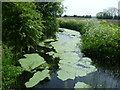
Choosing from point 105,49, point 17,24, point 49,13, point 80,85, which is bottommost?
point 80,85

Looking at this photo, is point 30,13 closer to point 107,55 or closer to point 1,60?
point 1,60

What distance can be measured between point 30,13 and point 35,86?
→ 1792mm

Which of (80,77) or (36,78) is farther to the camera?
(80,77)

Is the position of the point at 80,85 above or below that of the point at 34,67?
below

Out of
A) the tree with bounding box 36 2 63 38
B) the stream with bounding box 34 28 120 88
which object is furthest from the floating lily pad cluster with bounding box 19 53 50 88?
the tree with bounding box 36 2 63 38

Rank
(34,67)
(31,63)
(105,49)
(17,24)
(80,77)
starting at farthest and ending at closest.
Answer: (105,49), (17,24), (31,63), (34,67), (80,77)

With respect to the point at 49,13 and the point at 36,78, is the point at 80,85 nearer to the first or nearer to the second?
the point at 36,78

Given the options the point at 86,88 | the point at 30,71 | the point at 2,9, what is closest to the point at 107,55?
the point at 86,88

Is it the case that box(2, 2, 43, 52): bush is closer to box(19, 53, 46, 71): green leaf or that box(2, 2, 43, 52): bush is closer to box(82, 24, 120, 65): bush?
box(19, 53, 46, 71): green leaf

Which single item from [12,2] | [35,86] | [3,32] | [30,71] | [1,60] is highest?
[12,2]

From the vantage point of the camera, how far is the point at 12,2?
9.86ft

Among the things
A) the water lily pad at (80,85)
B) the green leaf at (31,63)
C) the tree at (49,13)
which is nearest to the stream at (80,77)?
the water lily pad at (80,85)

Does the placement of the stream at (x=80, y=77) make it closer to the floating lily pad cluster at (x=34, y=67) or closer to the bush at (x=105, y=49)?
the floating lily pad cluster at (x=34, y=67)

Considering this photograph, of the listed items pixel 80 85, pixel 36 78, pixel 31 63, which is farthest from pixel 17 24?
pixel 80 85
